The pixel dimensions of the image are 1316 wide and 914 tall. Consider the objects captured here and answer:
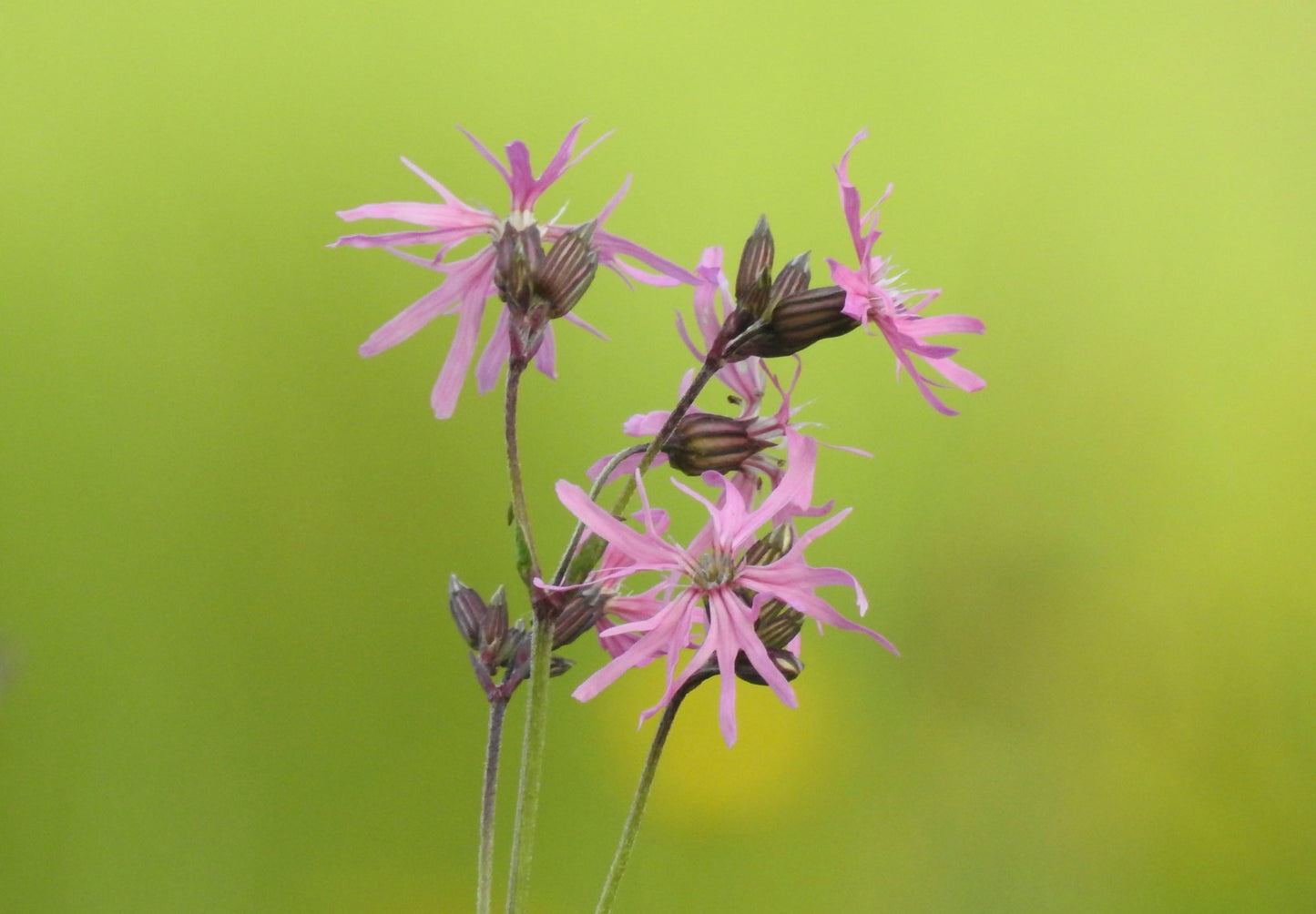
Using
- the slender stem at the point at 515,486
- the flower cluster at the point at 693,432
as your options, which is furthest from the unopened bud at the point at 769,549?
the slender stem at the point at 515,486

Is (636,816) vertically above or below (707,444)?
below

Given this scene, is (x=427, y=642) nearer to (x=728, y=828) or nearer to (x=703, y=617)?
(x=728, y=828)

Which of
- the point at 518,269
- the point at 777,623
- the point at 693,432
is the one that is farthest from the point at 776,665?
the point at 518,269

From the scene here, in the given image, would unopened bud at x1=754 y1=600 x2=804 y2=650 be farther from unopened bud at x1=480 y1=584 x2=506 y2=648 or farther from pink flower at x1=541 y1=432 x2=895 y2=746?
unopened bud at x1=480 y1=584 x2=506 y2=648

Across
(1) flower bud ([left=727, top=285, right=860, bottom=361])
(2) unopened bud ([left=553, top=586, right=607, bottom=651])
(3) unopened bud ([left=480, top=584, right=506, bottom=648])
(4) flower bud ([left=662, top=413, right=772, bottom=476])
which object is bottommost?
(3) unopened bud ([left=480, top=584, right=506, bottom=648])

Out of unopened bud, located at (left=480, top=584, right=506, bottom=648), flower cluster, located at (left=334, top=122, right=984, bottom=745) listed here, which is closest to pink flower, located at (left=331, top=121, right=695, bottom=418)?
flower cluster, located at (left=334, top=122, right=984, bottom=745)

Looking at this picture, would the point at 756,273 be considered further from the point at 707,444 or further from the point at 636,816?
the point at 636,816
